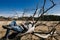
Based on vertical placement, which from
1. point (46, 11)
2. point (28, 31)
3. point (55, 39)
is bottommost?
point (55, 39)

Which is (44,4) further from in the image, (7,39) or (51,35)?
(7,39)

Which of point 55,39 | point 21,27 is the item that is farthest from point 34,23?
point 55,39

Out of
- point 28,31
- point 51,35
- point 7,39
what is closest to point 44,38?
point 51,35

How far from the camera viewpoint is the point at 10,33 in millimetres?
11195

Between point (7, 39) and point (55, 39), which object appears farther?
point (55, 39)

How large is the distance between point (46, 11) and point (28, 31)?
1.40 m

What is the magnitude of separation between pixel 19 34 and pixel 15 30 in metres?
0.30

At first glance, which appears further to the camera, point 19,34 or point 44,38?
point 44,38

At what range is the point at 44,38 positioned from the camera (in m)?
11.3

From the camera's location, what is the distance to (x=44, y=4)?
11.1 meters

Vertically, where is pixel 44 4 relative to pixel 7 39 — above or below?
above

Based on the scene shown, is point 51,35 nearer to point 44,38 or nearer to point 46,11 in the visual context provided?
point 44,38

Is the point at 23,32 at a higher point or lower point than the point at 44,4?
lower

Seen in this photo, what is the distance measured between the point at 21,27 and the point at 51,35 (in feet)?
5.28
